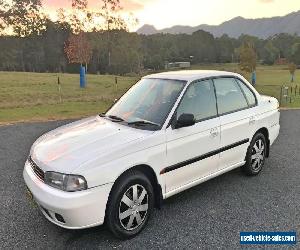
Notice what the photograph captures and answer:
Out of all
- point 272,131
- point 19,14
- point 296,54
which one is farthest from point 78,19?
point 296,54

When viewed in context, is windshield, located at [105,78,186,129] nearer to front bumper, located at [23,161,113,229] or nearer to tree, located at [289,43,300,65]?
front bumper, located at [23,161,113,229]

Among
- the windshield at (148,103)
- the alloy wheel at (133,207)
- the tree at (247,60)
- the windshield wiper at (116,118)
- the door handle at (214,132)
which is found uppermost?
the tree at (247,60)

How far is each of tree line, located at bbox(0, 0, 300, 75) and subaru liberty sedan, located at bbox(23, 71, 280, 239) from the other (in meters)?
33.3

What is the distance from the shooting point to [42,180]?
3.58 m

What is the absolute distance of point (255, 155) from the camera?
542 cm

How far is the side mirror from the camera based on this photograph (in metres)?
4.01

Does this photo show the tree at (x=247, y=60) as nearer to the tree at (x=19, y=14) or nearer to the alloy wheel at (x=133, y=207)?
the tree at (x=19, y=14)

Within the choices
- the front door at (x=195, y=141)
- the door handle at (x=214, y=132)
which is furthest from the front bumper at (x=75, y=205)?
the door handle at (x=214, y=132)

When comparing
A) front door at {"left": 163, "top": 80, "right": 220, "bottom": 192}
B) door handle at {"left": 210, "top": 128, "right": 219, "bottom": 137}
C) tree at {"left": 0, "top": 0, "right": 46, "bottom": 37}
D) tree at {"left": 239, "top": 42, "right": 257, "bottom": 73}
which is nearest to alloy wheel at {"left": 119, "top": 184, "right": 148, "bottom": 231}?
front door at {"left": 163, "top": 80, "right": 220, "bottom": 192}

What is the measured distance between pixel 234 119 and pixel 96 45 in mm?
56718

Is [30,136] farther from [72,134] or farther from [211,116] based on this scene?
[211,116]

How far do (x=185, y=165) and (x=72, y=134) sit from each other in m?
1.47

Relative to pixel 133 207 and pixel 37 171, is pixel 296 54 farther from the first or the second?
pixel 37 171

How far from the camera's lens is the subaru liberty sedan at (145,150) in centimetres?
338
